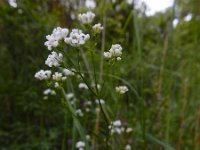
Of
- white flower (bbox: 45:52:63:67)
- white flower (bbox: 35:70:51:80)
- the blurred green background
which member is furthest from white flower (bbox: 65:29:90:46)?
the blurred green background

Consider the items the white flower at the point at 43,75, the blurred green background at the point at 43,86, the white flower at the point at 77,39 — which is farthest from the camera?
the blurred green background at the point at 43,86

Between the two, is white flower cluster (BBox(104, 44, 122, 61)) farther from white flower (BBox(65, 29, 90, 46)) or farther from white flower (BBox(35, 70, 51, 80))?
white flower (BBox(35, 70, 51, 80))

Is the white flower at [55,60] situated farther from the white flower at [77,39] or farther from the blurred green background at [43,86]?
the blurred green background at [43,86]

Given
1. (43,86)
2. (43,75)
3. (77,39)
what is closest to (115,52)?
(77,39)

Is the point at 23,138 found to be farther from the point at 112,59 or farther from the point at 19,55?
the point at 112,59

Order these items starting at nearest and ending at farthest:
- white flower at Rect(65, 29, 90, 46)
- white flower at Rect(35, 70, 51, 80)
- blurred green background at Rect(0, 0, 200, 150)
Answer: white flower at Rect(65, 29, 90, 46)
white flower at Rect(35, 70, 51, 80)
blurred green background at Rect(0, 0, 200, 150)

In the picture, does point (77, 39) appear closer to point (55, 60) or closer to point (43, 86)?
point (55, 60)

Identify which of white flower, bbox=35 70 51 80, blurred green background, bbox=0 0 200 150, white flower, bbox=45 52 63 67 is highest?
blurred green background, bbox=0 0 200 150

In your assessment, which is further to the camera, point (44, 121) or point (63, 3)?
point (63, 3)

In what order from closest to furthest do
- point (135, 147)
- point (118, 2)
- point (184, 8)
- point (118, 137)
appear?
1. point (118, 137)
2. point (135, 147)
3. point (184, 8)
4. point (118, 2)

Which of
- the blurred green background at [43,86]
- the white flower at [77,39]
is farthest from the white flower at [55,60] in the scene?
the blurred green background at [43,86]

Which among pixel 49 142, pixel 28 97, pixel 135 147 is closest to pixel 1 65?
pixel 28 97
